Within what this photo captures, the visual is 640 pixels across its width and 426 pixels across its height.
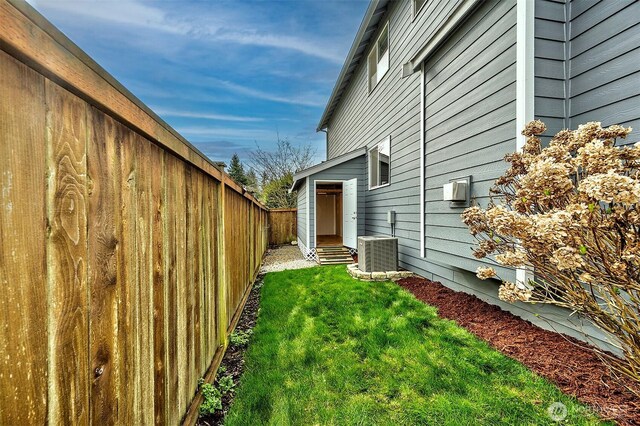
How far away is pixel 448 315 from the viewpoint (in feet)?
11.6

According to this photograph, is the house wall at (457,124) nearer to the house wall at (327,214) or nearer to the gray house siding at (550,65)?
the gray house siding at (550,65)

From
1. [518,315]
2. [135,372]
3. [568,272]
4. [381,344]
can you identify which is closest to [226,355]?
[381,344]

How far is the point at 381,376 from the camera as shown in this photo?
2.33m

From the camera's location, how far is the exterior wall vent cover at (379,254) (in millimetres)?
5547

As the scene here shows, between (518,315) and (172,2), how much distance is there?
7.62m

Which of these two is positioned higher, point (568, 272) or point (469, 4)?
point (469, 4)

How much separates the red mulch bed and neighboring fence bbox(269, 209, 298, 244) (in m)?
9.96

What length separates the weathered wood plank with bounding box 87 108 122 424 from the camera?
0.86 meters

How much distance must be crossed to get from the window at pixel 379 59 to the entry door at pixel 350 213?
8.94ft

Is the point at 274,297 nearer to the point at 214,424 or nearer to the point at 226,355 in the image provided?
the point at 226,355

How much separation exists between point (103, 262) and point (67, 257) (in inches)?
6.3

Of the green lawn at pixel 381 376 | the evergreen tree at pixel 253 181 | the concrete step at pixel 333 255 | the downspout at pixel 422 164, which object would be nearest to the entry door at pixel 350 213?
the concrete step at pixel 333 255

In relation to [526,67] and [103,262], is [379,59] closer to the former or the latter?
[526,67]

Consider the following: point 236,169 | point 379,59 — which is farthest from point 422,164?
point 236,169
